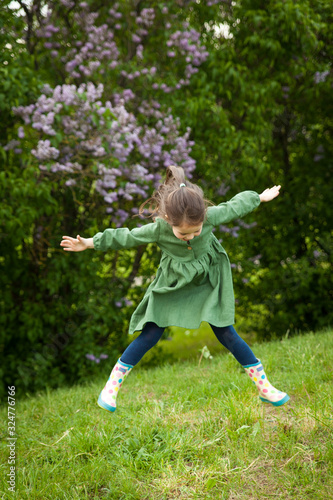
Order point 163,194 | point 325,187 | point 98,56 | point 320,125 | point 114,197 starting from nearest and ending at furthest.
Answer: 1. point 163,194
2. point 114,197
3. point 98,56
4. point 325,187
5. point 320,125

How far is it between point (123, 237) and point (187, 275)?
406mm

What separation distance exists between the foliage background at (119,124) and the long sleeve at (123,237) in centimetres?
185

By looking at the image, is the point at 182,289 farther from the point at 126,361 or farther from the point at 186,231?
the point at 126,361

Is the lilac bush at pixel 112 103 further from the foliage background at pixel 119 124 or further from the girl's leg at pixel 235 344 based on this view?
the girl's leg at pixel 235 344

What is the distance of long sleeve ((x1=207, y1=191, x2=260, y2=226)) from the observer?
8.26ft

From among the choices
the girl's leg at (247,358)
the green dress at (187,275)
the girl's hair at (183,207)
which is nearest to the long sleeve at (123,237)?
the green dress at (187,275)

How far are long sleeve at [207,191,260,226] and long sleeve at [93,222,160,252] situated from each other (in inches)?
12.4

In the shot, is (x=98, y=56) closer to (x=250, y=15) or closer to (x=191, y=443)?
(x=250, y=15)

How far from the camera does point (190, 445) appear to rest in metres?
2.50

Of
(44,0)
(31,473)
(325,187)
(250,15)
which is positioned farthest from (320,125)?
(31,473)

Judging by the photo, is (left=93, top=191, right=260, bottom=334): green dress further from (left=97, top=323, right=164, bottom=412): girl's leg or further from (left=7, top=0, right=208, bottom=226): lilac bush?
(left=7, top=0, right=208, bottom=226): lilac bush

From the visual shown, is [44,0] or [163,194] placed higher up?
[44,0]

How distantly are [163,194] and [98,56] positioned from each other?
3094 mm

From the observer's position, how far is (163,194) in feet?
8.21
